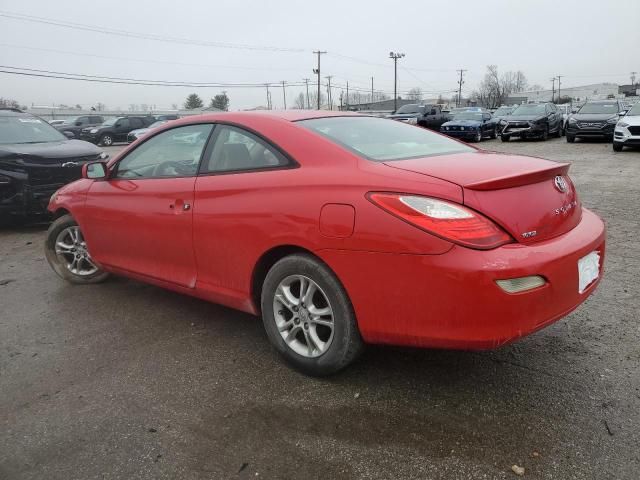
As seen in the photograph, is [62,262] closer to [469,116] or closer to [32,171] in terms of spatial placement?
[32,171]

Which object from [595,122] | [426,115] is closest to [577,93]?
[426,115]

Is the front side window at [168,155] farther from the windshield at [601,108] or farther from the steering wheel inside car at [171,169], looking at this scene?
the windshield at [601,108]

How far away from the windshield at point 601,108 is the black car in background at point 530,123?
1.51 metres

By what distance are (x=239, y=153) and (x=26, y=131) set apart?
6426 mm

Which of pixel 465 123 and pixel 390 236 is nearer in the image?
pixel 390 236

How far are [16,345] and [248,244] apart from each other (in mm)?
1823

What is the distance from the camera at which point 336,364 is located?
2.78 m

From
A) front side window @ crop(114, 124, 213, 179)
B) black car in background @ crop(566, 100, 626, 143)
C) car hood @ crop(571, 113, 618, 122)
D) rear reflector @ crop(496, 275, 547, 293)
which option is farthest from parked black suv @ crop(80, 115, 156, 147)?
rear reflector @ crop(496, 275, 547, 293)

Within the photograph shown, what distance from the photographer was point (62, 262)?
477cm

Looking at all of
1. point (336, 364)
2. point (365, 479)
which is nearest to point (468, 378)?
point (336, 364)

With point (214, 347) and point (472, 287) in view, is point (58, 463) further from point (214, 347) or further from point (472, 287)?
point (472, 287)

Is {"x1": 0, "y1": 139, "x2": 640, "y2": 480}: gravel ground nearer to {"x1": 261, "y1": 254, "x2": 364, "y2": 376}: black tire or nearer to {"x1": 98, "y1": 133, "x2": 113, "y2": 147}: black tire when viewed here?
{"x1": 261, "y1": 254, "x2": 364, "y2": 376}: black tire

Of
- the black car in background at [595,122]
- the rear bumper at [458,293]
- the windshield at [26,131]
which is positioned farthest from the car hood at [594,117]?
the rear bumper at [458,293]

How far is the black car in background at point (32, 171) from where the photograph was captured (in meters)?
6.90
